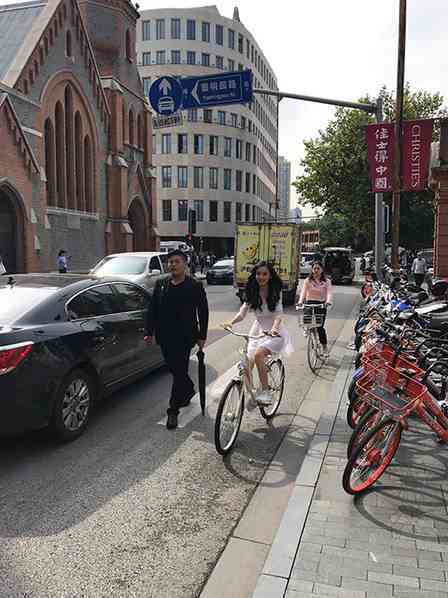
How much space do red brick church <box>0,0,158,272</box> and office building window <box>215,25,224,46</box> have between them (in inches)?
1338

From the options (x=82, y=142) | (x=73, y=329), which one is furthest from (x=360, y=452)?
(x=82, y=142)

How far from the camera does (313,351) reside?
8.13m

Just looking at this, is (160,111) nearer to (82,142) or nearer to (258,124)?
(82,142)

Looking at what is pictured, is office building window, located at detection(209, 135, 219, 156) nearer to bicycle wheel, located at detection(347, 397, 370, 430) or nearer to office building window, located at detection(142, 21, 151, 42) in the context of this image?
office building window, located at detection(142, 21, 151, 42)

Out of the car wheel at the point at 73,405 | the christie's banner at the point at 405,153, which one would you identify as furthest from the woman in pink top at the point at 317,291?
the christie's banner at the point at 405,153


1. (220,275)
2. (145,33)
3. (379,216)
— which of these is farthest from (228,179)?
(379,216)

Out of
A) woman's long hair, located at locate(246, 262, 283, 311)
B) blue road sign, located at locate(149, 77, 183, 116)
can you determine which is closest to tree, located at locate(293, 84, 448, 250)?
blue road sign, located at locate(149, 77, 183, 116)

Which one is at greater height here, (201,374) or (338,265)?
(338,265)

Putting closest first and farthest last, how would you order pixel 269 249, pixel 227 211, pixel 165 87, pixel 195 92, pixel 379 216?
pixel 379 216
pixel 165 87
pixel 195 92
pixel 269 249
pixel 227 211

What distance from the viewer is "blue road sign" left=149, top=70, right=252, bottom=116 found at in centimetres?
1453

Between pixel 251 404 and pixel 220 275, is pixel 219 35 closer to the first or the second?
pixel 220 275

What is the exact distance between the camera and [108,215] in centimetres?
3109

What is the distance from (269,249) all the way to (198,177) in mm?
47610

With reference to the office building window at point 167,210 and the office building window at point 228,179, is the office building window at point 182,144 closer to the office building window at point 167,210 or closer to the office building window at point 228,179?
the office building window at point 228,179
